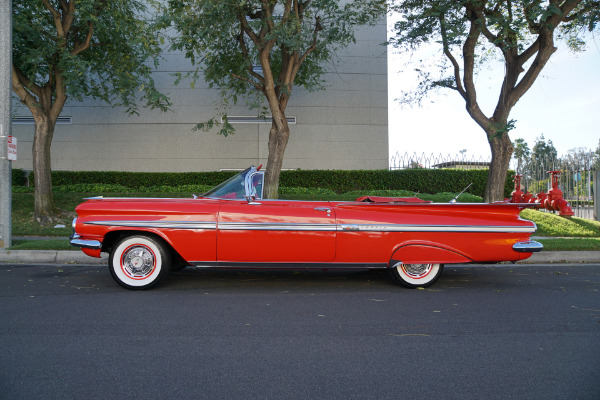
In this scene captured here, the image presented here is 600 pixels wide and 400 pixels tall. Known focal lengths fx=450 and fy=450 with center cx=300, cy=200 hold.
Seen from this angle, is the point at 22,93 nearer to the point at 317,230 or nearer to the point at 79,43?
the point at 79,43

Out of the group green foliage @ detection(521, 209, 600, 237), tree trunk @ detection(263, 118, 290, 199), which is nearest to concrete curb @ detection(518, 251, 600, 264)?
green foliage @ detection(521, 209, 600, 237)

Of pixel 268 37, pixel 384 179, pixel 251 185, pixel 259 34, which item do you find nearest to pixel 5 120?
pixel 268 37

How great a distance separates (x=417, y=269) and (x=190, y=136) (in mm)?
13785

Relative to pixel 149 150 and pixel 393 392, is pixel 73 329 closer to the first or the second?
pixel 393 392

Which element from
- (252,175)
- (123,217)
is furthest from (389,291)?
(123,217)

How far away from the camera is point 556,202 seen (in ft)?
43.8

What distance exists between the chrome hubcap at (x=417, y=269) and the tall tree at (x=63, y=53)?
7.71 meters

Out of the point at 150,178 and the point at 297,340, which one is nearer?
the point at 297,340

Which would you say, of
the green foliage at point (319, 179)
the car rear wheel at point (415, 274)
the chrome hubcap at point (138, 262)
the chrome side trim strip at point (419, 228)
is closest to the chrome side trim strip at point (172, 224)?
the chrome hubcap at point (138, 262)

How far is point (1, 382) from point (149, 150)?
1572 centimetres

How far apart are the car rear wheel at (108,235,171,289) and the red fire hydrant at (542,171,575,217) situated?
39.5 feet

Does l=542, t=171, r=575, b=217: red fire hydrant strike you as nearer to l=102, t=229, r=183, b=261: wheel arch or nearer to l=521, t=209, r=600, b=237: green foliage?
l=521, t=209, r=600, b=237: green foliage

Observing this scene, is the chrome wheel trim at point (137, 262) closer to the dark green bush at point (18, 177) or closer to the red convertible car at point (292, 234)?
the red convertible car at point (292, 234)

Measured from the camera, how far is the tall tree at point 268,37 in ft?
34.2
